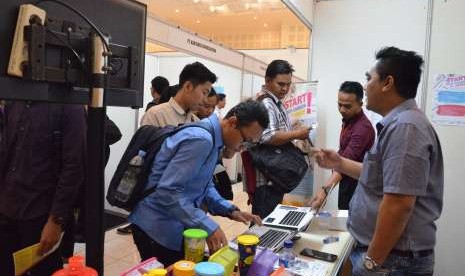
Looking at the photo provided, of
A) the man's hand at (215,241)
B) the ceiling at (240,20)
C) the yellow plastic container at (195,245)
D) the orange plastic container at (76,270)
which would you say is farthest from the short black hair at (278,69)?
the ceiling at (240,20)

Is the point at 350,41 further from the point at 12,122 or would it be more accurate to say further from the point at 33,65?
the point at 33,65

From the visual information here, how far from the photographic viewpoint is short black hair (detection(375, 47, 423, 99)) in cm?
135

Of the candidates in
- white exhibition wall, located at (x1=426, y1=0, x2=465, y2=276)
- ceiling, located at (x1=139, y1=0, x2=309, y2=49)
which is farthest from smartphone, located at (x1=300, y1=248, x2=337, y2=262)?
ceiling, located at (x1=139, y1=0, x2=309, y2=49)

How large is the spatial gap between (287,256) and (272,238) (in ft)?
0.47

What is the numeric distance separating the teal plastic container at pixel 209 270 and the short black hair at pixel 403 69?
3.03 feet

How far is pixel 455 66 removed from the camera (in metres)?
2.77

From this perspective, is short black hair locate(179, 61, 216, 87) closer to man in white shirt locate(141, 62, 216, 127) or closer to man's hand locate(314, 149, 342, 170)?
man in white shirt locate(141, 62, 216, 127)

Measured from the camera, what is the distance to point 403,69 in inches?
53.5

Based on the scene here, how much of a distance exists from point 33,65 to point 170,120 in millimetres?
1550

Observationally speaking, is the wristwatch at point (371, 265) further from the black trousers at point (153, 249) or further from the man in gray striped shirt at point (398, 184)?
the black trousers at point (153, 249)

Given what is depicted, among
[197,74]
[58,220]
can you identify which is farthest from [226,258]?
[197,74]

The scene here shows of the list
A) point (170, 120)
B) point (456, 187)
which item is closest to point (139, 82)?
point (170, 120)

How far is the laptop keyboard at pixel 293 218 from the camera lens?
5.99 feet

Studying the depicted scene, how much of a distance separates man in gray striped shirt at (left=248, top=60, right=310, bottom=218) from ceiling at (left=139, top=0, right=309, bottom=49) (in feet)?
22.0
